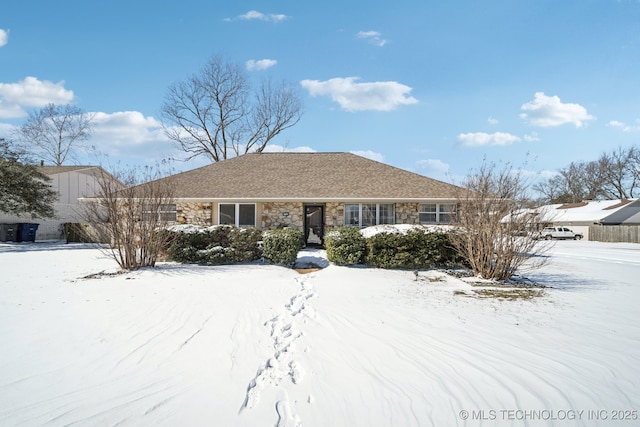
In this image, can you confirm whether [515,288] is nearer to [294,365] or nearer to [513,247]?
[513,247]

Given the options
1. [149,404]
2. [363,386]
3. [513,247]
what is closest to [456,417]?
[363,386]

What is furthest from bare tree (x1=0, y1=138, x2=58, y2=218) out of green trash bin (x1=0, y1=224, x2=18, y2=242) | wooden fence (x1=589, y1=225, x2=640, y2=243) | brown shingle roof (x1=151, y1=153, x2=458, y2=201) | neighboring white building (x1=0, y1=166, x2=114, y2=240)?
wooden fence (x1=589, y1=225, x2=640, y2=243)

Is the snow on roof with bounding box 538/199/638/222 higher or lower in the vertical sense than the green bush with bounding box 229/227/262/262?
higher

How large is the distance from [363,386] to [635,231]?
36572 mm

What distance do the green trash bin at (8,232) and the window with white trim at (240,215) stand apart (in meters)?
15.0

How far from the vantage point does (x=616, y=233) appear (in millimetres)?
31266

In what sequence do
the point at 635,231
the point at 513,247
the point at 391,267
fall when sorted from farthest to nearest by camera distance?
the point at 635,231 → the point at 391,267 → the point at 513,247

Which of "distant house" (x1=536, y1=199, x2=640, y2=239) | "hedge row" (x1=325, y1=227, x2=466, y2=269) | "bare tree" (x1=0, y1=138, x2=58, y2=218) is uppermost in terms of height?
"bare tree" (x1=0, y1=138, x2=58, y2=218)

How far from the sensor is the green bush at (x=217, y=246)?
11.8 m

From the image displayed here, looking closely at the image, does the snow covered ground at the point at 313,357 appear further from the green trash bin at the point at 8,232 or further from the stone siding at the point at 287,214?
→ the green trash bin at the point at 8,232

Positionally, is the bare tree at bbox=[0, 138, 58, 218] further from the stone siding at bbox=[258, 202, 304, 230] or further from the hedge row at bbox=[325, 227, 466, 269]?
the hedge row at bbox=[325, 227, 466, 269]

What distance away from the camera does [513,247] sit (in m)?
9.35

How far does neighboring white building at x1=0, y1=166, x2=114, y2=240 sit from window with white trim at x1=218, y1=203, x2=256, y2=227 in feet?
40.8

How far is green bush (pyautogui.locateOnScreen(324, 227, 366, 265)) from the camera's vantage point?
1152 centimetres
